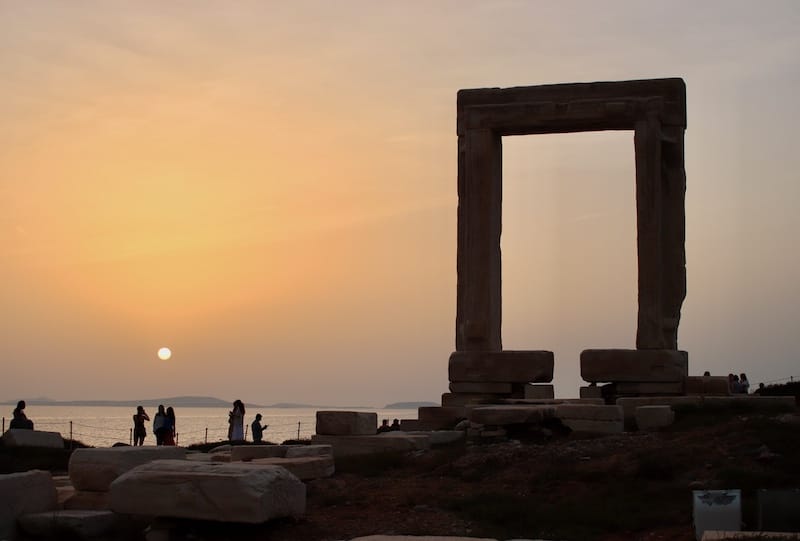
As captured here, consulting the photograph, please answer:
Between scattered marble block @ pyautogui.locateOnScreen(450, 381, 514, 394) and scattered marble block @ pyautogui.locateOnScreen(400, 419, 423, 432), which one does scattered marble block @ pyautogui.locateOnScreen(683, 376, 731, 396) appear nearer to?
scattered marble block @ pyautogui.locateOnScreen(450, 381, 514, 394)

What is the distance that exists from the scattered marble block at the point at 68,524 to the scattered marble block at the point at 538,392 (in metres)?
9.63

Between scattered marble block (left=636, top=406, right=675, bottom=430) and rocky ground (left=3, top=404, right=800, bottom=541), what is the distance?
463 mm

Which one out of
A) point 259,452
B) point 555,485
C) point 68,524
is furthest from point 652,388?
point 68,524

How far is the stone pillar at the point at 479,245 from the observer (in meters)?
20.8

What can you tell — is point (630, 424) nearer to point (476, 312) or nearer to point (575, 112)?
point (476, 312)

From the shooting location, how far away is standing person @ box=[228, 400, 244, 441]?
23.8m

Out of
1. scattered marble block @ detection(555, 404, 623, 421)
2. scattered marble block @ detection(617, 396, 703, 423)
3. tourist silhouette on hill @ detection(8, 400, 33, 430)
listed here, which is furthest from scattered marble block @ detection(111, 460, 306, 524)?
tourist silhouette on hill @ detection(8, 400, 33, 430)

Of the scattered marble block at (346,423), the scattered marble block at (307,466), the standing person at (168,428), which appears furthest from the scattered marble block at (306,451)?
the standing person at (168,428)

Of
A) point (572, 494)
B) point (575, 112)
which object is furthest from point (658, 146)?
point (572, 494)

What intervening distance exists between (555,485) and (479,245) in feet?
27.9

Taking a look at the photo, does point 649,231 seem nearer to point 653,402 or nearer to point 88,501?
point 653,402

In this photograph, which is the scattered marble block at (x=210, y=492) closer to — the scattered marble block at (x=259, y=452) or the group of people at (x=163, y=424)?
the scattered marble block at (x=259, y=452)

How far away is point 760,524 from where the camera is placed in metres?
9.99

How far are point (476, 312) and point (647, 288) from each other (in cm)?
307
